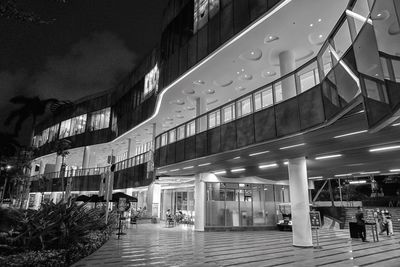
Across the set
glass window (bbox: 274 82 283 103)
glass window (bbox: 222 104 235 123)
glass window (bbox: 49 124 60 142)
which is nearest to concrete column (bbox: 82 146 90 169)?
glass window (bbox: 49 124 60 142)

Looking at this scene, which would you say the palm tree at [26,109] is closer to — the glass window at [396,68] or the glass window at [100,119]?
the glass window at [100,119]

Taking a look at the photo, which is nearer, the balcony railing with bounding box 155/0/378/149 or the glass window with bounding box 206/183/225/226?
the balcony railing with bounding box 155/0/378/149

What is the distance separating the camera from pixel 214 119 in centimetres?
1552

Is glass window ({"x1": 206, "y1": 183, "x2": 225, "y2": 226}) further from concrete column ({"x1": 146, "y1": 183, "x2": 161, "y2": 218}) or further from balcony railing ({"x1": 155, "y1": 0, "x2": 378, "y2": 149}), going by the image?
concrete column ({"x1": 146, "y1": 183, "x2": 161, "y2": 218})

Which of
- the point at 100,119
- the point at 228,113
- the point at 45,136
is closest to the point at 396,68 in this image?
the point at 228,113

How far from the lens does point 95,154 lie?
44.6m

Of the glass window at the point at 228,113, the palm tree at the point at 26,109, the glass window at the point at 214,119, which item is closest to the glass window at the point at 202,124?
the glass window at the point at 214,119

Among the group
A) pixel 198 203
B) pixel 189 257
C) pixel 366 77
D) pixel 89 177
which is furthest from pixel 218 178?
pixel 89 177

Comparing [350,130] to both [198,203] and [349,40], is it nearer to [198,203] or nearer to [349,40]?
[349,40]

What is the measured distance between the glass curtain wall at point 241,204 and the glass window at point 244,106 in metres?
10.0

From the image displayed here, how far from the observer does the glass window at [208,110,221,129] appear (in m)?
15.2

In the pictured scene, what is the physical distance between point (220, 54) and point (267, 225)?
1574 centimetres

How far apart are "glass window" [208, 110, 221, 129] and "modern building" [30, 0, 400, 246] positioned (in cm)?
6

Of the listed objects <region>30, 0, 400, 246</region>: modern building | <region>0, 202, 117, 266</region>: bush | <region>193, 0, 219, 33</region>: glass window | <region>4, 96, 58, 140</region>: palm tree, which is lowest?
<region>0, 202, 117, 266</region>: bush
